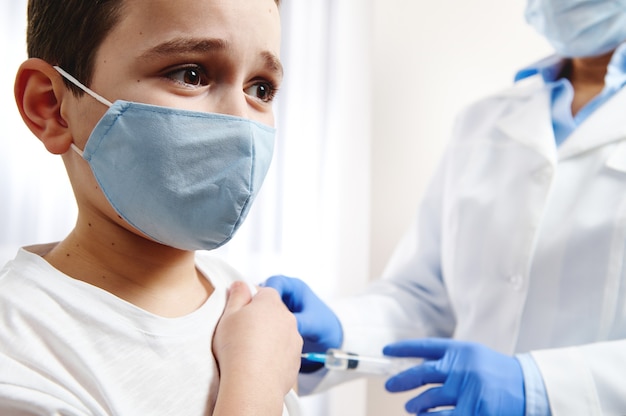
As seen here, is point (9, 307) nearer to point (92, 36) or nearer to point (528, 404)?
point (92, 36)

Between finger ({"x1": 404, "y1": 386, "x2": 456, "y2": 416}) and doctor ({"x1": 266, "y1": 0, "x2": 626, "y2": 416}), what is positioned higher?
doctor ({"x1": 266, "y1": 0, "x2": 626, "y2": 416})

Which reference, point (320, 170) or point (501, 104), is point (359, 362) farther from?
point (320, 170)

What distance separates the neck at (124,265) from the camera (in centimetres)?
75

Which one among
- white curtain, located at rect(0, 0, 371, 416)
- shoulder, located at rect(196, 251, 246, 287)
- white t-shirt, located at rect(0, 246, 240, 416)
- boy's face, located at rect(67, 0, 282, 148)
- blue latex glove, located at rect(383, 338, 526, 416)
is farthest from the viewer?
white curtain, located at rect(0, 0, 371, 416)

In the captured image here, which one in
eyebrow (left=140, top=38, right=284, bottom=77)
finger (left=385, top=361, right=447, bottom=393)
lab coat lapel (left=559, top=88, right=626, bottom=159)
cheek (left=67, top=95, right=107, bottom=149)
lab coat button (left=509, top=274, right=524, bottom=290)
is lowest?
finger (left=385, top=361, right=447, bottom=393)

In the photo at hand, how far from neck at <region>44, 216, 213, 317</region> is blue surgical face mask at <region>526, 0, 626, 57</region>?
3.53 feet

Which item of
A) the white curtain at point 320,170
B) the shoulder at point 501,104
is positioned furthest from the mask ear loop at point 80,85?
the white curtain at point 320,170

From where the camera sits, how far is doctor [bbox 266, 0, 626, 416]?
104 centimetres

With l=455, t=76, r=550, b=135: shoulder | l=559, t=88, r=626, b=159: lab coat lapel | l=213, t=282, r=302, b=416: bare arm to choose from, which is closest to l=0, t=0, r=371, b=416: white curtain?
l=455, t=76, r=550, b=135: shoulder

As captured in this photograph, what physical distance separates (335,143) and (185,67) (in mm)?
1437

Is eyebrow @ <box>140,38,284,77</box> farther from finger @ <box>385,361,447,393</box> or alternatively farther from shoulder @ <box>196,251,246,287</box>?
finger @ <box>385,361,447,393</box>

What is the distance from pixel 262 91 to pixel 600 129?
2.76 feet

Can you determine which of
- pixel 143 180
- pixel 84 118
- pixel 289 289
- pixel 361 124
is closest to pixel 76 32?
pixel 84 118

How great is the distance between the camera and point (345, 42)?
214cm
